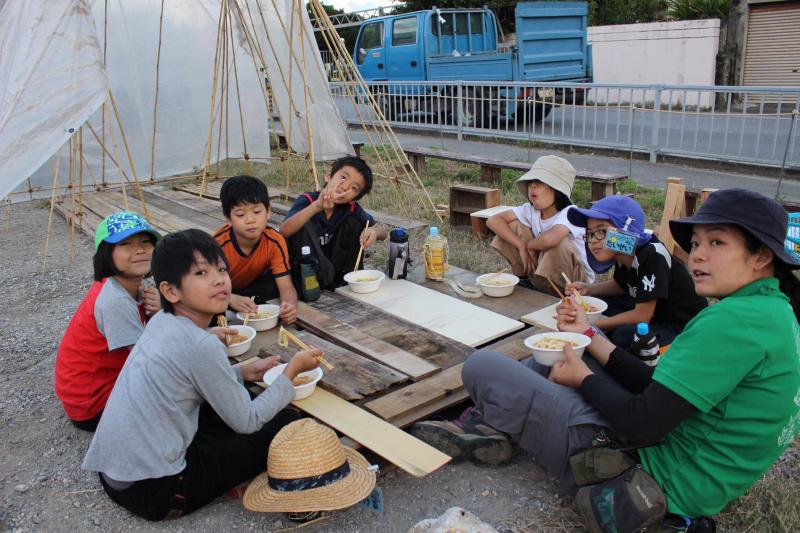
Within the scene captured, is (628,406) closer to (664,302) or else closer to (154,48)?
(664,302)

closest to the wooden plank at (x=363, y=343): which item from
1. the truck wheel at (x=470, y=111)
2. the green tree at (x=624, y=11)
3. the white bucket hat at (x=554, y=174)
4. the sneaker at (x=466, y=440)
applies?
the sneaker at (x=466, y=440)

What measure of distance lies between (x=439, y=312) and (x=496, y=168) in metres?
4.31

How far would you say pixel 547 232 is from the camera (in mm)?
3951

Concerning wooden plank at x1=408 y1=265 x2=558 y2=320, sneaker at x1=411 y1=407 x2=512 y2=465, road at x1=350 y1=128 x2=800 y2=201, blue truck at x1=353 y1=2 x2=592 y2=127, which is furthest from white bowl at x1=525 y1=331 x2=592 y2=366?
blue truck at x1=353 y1=2 x2=592 y2=127

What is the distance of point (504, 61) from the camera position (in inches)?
484

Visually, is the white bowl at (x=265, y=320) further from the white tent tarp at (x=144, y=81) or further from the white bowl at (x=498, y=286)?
the white tent tarp at (x=144, y=81)

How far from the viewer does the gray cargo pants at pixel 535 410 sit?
2.20 m

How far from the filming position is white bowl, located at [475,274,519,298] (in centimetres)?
368

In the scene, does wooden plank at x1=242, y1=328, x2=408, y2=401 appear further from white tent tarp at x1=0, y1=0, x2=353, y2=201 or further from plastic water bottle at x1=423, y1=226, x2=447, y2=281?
white tent tarp at x1=0, y1=0, x2=353, y2=201

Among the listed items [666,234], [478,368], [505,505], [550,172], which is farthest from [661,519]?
[666,234]

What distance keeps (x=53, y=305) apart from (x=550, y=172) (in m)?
3.85

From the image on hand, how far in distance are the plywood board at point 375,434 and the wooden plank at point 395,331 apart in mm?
532

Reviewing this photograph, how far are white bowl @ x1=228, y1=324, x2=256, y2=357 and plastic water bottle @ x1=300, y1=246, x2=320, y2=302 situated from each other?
24.4 inches

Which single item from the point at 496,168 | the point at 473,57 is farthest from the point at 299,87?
the point at 473,57
